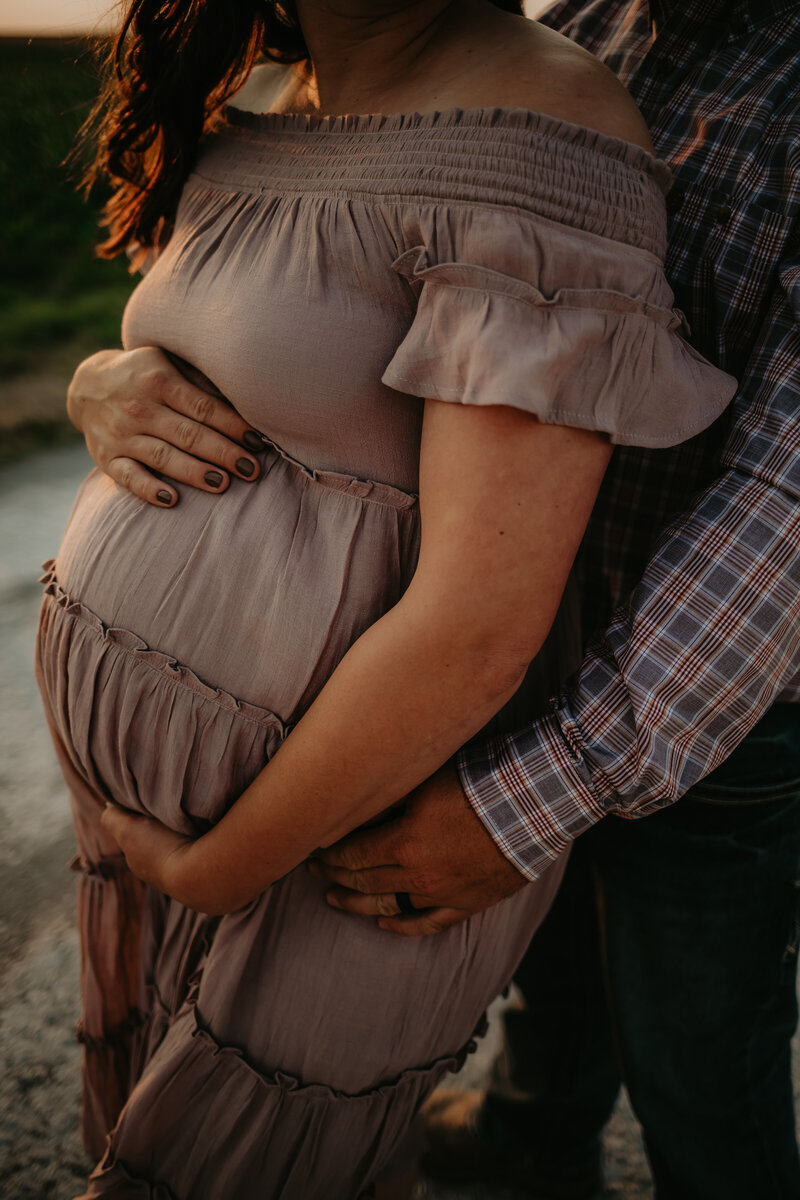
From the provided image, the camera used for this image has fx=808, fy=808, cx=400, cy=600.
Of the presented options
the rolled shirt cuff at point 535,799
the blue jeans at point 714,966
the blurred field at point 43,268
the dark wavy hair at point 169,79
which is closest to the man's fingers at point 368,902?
the rolled shirt cuff at point 535,799

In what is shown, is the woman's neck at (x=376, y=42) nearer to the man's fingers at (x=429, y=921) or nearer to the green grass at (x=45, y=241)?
the man's fingers at (x=429, y=921)

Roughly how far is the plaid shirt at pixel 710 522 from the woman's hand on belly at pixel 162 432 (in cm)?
48

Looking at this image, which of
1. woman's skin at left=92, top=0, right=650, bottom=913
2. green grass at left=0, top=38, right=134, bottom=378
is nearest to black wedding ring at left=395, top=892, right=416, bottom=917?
woman's skin at left=92, top=0, right=650, bottom=913

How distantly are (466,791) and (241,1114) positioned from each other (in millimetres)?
508

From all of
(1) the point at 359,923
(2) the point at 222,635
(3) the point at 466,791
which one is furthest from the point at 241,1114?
(2) the point at 222,635

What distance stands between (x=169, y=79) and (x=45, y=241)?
3867mm

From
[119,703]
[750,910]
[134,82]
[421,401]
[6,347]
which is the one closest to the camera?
[421,401]

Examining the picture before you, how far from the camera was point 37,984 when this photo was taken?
183 centimetres

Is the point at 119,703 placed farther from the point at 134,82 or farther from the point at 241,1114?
the point at 134,82

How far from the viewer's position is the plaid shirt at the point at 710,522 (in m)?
0.92

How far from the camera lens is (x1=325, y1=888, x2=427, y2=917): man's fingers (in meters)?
1.02

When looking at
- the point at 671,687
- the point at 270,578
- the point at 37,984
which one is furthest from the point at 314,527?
the point at 37,984

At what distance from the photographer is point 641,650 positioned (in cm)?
95

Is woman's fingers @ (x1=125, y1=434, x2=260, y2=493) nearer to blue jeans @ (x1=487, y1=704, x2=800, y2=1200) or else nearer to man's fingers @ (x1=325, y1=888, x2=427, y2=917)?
man's fingers @ (x1=325, y1=888, x2=427, y2=917)
